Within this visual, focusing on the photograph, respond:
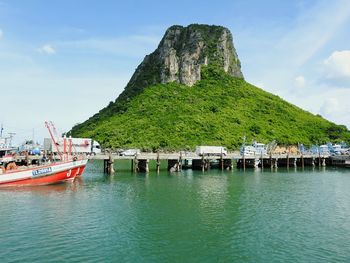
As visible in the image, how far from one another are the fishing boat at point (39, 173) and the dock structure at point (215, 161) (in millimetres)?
11259

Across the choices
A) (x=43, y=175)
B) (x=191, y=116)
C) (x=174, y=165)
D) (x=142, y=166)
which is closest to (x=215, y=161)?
(x=174, y=165)

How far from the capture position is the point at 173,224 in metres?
41.5

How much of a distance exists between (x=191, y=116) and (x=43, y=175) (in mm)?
98833

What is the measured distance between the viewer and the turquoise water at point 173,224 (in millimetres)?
31875

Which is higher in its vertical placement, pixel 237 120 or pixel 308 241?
pixel 237 120

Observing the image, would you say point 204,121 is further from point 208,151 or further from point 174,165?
point 174,165

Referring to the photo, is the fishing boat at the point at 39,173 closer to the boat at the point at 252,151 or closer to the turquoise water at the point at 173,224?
the turquoise water at the point at 173,224

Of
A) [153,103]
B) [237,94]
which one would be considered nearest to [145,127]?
[153,103]

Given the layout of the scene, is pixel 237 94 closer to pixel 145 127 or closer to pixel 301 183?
pixel 145 127

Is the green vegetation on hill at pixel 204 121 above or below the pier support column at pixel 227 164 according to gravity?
above

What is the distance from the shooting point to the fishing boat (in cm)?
6575

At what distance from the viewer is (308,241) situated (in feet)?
116

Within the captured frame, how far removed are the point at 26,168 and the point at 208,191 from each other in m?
33.2

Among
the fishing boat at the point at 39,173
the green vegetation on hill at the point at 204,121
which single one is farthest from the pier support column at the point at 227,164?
the fishing boat at the point at 39,173
